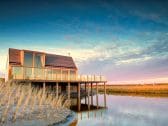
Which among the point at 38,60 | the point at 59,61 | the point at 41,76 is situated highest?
the point at 59,61

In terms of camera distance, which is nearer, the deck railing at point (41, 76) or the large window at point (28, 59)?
the deck railing at point (41, 76)

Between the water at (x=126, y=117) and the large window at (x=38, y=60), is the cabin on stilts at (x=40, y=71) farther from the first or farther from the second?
the water at (x=126, y=117)

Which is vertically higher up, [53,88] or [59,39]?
[59,39]

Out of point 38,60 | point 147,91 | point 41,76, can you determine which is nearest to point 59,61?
point 38,60

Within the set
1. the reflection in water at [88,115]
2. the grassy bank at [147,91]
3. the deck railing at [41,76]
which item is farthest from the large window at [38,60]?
the grassy bank at [147,91]

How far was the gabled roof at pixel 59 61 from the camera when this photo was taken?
33.7 metres

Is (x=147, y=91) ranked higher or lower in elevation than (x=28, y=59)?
lower

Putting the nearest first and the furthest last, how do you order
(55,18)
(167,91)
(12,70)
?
(55,18), (12,70), (167,91)

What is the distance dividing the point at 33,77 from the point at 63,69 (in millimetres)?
9639

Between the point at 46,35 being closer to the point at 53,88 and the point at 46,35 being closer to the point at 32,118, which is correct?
the point at 53,88

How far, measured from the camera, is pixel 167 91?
4991cm

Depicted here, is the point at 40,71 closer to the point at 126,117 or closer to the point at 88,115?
the point at 88,115

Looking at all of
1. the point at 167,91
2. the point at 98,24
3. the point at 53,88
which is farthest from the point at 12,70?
the point at 167,91

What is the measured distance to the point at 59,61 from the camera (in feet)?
117
